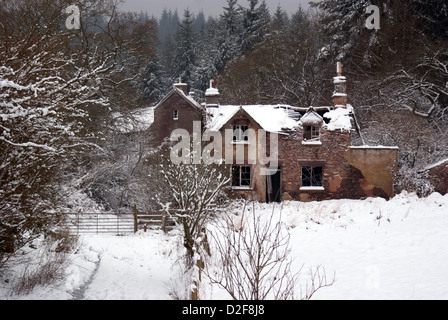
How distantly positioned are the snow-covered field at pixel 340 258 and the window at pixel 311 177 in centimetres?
580

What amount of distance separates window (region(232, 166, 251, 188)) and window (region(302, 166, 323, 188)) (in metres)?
3.21

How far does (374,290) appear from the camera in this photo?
870 centimetres

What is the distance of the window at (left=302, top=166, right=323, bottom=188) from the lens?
23.8m

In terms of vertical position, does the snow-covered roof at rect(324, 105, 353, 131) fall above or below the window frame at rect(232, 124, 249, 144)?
above

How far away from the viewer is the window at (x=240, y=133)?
23734mm

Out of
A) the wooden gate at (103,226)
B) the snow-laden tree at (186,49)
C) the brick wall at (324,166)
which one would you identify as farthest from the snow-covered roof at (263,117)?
the snow-laden tree at (186,49)

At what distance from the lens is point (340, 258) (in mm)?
11328

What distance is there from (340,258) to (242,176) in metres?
12.9

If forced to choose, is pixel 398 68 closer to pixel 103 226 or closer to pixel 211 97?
pixel 211 97

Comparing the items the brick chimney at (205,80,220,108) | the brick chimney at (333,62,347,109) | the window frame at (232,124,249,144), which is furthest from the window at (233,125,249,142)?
the brick chimney at (333,62,347,109)

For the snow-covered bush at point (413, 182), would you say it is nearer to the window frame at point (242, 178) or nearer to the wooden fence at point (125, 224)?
the window frame at point (242, 178)

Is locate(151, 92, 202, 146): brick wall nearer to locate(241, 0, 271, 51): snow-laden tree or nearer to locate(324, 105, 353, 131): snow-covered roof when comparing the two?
locate(241, 0, 271, 51): snow-laden tree

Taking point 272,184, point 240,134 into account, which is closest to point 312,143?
point 272,184
